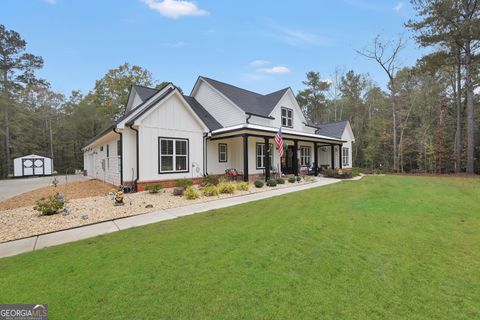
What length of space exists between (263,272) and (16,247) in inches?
200

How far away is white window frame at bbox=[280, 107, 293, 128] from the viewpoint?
17.7 metres

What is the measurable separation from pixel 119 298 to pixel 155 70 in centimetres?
3082

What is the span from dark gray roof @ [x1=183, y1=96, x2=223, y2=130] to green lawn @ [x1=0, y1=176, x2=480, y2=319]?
33.8 ft

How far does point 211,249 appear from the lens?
3.84 meters

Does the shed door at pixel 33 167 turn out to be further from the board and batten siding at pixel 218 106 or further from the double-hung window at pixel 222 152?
the double-hung window at pixel 222 152

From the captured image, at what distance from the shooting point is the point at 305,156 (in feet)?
67.3

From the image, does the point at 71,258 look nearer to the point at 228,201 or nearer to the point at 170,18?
the point at 228,201

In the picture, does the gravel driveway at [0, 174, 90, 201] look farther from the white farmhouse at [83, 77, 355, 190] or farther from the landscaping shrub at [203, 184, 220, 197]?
the landscaping shrub at [203, 184, 220, 197]

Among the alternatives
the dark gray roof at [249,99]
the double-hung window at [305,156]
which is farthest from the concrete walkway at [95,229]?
the double-hung window at [305,156]

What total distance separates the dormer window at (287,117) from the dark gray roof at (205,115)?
5583mm

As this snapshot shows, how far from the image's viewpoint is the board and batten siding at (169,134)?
10438 mm

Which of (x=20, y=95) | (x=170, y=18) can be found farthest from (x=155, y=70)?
(x=20, y=95)

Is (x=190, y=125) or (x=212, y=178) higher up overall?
(x=190, y=125)

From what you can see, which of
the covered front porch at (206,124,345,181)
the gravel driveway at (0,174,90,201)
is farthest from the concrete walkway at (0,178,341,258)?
the gravel driveway at (0,174,90,201)
